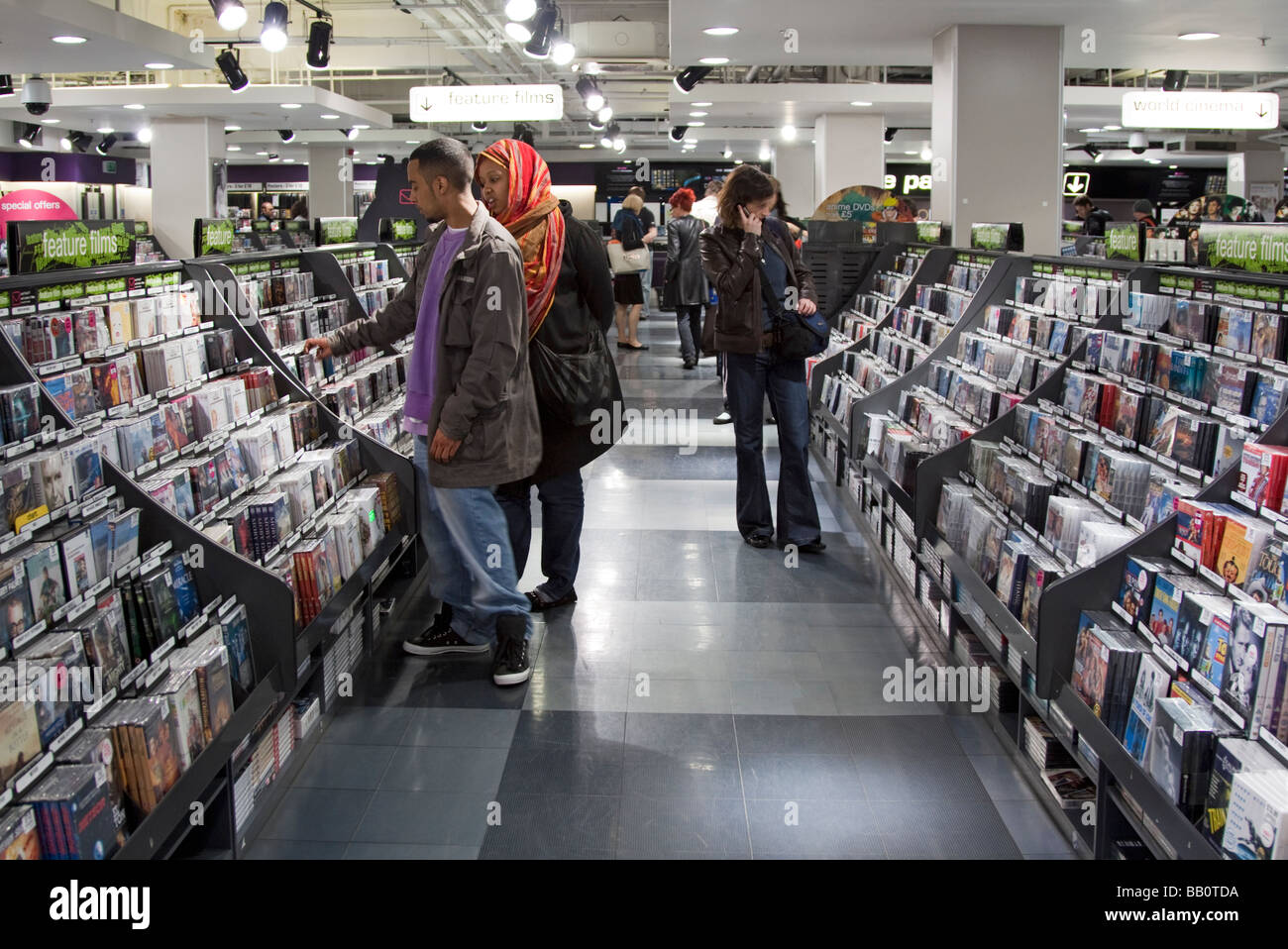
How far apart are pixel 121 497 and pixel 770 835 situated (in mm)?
2039

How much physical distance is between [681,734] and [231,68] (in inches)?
433

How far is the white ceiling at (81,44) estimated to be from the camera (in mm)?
8453

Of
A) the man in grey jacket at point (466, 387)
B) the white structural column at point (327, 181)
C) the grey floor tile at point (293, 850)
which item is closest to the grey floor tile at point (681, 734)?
the man in grey jacket at point (466, 387)

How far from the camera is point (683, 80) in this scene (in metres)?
12.7

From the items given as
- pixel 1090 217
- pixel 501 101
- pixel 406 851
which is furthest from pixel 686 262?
pixel 406 851

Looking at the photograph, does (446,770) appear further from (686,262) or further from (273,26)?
(686,262)

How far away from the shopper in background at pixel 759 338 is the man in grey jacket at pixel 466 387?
67.4 inches

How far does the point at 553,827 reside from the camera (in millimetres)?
3291

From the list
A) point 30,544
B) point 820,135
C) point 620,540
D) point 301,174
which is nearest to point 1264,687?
point 30,544

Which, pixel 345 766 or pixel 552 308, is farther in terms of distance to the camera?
pixel 552 308

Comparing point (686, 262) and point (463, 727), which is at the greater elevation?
point (686, 262)

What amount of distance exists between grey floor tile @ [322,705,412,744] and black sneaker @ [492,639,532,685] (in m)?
0.37

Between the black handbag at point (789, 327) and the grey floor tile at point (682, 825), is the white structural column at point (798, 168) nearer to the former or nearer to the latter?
the black handbag at point (789, 327)
